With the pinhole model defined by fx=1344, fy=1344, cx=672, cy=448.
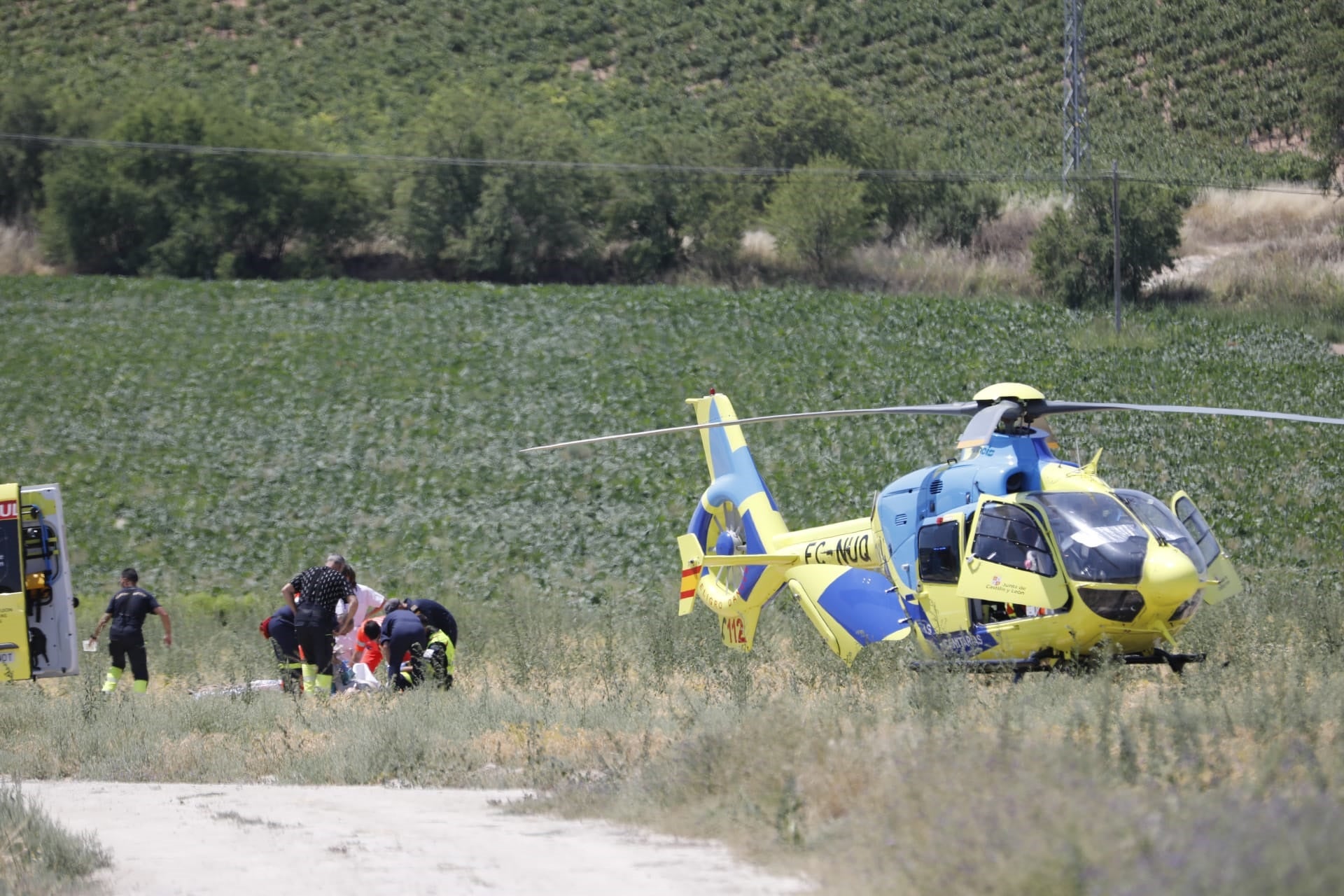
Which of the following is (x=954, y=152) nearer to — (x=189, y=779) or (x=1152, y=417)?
(x=1152, y=417)

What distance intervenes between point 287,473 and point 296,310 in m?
9.00

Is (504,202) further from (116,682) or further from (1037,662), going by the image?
(1037,662)

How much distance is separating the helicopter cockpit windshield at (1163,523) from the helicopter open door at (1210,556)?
4.9 inches

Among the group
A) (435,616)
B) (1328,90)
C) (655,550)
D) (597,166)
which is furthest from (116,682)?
(597,166)

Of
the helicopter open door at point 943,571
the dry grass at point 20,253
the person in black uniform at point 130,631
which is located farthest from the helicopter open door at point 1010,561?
the dry grass at point 20,253

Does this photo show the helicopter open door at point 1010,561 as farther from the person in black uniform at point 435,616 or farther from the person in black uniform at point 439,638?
the person in black uniform at point 435,616

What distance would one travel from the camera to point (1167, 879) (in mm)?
4156

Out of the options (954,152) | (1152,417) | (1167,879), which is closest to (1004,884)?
(1167,879)

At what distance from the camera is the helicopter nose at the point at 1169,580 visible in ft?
30.0

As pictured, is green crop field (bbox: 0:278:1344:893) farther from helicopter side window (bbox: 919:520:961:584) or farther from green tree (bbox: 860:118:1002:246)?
green tree (bbox: 860:118:1002:246)

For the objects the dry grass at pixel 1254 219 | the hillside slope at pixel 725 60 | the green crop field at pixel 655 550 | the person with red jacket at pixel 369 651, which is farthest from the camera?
the hillside slope at pixel 725 60

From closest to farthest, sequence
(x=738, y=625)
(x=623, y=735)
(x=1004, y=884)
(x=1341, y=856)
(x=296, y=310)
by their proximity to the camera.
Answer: (x=1341, y=856) < (x=1004, y=884) < (x=623, y=735) < (x=738, y=625) < (x=296, y=310)

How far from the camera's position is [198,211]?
41.4 meters

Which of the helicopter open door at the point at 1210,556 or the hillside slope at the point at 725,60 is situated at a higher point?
the hillside slope at the point at 725,60
